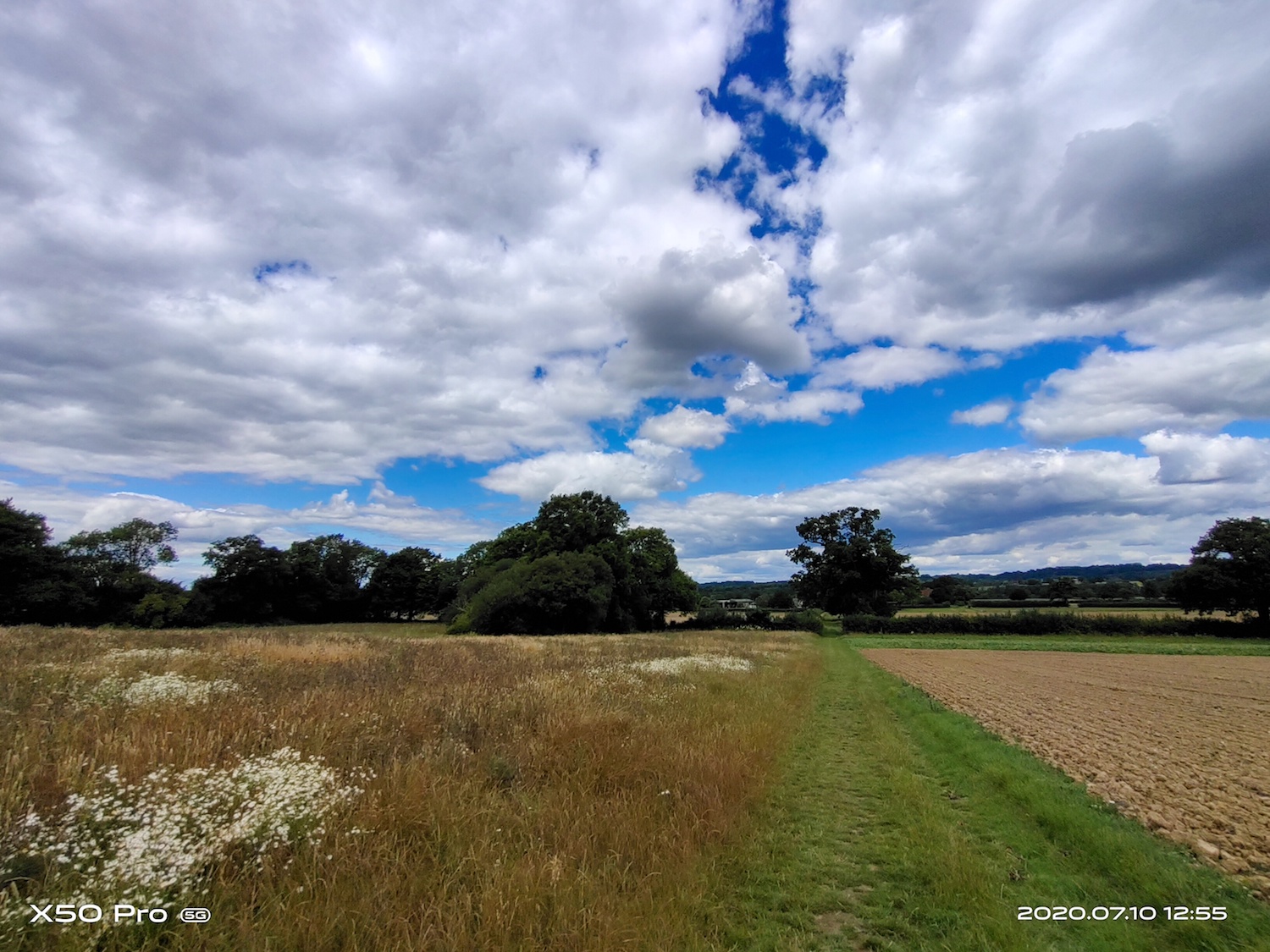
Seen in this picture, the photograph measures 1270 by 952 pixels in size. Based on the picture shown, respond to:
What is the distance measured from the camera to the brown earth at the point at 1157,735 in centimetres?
720

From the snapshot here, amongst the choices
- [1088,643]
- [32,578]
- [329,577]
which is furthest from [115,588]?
[1088,643]

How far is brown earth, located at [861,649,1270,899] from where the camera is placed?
A: 7195mm

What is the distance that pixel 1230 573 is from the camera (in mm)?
57344

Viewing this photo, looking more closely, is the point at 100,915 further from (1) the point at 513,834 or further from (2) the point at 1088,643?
(2) the point at 1088,643

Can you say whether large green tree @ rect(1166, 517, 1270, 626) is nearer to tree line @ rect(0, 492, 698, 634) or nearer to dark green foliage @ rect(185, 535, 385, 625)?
tree line @ rect(0, 492, 698, 634)

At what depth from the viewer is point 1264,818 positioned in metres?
7.50

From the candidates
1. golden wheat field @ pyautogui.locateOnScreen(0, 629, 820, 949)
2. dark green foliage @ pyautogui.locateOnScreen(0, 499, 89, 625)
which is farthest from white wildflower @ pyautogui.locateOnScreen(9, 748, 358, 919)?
dark green foliage @ pyautogui.locateOnScreen(0, 499, 89, 625)

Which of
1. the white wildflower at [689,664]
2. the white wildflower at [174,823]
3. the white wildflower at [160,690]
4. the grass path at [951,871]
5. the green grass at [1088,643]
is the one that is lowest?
the green grass at [1088,643]

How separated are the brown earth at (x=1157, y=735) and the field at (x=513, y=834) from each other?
1.82 ft

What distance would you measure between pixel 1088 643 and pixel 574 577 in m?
50.6

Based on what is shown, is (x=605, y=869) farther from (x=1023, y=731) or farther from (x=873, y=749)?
(x=1023, y=731)

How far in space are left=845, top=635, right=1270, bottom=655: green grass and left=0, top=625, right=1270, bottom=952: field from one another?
51.6 meters

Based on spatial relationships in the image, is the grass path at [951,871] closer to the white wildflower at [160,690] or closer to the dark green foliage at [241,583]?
the white wildflower at [160,690]

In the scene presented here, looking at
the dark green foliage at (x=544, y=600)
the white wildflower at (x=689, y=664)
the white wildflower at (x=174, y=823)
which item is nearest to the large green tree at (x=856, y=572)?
the dark green foliage at (x=544, y=600)
